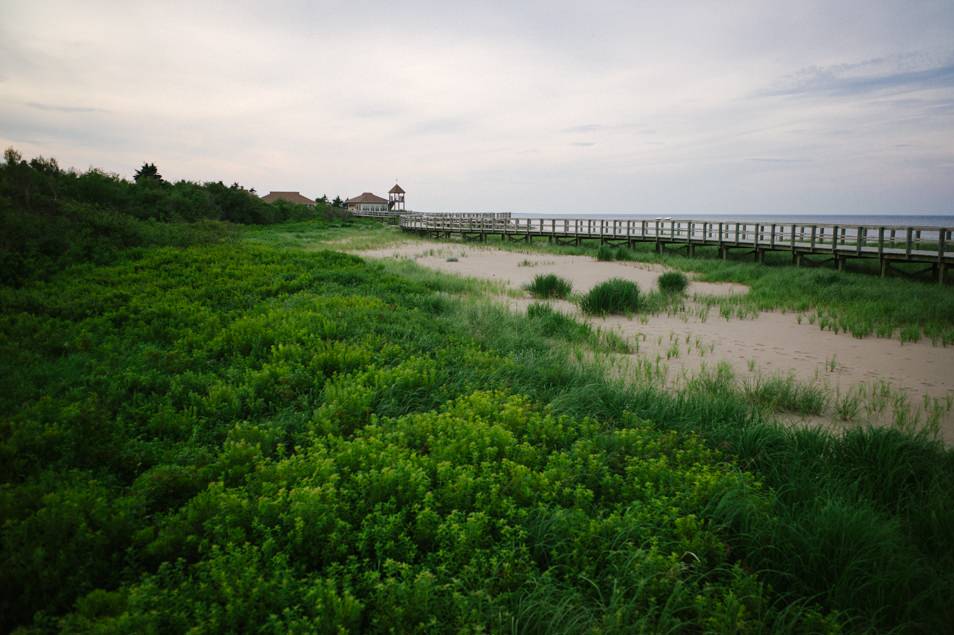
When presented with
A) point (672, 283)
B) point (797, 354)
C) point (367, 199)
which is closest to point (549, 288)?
point (672, 283)

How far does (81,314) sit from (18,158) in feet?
52.7

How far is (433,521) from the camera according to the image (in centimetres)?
342

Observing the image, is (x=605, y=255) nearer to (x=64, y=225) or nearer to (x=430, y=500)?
(x=64, y=225)

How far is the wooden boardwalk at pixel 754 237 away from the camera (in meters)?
17.7

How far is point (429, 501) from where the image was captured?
3.53 metres

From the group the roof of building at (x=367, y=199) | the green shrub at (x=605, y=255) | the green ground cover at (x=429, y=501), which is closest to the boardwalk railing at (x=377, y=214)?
the roof of building at (x=367, y=199)

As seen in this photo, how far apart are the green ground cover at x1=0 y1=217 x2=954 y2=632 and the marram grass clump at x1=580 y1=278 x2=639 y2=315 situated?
5.66 metres

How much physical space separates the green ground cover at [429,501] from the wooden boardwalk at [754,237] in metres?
15.4

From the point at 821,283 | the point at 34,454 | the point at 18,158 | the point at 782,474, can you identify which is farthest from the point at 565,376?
the point at 18,158

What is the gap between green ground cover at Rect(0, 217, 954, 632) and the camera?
2809 mm

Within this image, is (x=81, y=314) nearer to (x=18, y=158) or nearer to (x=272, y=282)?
(x=272, y=282)

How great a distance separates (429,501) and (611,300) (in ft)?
32.0

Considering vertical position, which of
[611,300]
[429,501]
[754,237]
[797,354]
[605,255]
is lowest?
[797,354]

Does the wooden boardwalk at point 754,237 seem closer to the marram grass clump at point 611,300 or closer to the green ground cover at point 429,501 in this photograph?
the marram grass clump at point 611,300
